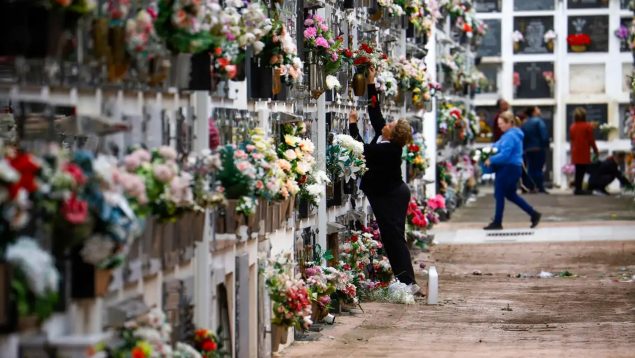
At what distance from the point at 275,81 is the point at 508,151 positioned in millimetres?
10515

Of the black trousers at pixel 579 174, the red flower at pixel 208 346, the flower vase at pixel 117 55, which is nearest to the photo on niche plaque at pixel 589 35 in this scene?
the black trousers at pixel 579 174

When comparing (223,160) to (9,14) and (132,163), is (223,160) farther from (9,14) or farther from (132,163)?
(9,14)

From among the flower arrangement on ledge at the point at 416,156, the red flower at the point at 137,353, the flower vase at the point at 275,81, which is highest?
the flower vase at the point at 275,81

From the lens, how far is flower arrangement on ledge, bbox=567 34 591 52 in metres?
35.9

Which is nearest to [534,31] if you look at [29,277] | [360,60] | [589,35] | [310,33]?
[589,35]

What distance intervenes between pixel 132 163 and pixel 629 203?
74.5ft

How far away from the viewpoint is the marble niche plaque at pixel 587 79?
35.9 meters

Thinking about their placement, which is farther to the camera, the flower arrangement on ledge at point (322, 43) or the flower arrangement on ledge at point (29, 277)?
the flower arrangement on ledge at point (322, 43)

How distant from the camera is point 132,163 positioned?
684 cm

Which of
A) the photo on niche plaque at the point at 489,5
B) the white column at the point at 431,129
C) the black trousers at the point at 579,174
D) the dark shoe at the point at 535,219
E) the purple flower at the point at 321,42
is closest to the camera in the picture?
the purple flower at the point at 321,42

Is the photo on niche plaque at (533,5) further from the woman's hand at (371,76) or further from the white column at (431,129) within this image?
the woman's hand at (371,76)

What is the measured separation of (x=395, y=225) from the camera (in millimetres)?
14227

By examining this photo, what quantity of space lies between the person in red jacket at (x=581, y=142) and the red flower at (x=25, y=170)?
88.4ft

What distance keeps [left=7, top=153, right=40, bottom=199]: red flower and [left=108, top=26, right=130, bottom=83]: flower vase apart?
4.22 ft
